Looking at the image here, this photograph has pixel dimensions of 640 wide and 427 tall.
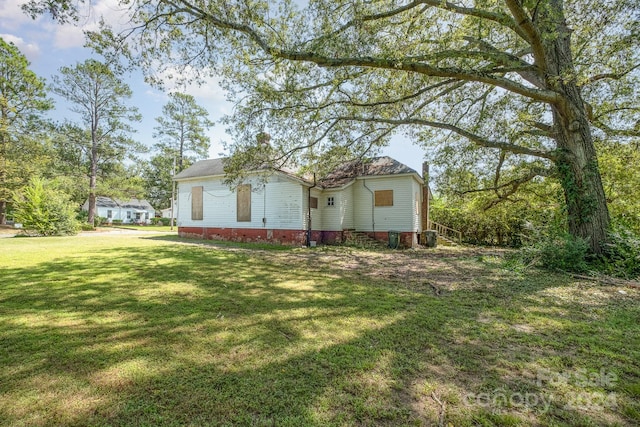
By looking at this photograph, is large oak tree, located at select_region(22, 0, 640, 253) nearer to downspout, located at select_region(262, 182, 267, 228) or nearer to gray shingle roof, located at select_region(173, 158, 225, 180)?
downspout, located at select_region(262, 182, 267, 228)

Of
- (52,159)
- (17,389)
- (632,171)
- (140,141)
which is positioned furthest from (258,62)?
(52,159)

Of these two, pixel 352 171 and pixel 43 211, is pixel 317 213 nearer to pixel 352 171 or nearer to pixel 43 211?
pixel 352 171

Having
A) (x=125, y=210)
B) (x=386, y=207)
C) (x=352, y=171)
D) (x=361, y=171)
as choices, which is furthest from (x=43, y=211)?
(x=125, y=210)

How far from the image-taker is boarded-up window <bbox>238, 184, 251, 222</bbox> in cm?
1434

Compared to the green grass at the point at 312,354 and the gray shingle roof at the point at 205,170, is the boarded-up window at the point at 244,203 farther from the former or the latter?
the green grass at the point at 312,354

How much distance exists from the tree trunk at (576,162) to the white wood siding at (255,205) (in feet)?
31.7

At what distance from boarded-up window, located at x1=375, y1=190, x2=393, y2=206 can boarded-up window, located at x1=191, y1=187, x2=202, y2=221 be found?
10174 mm

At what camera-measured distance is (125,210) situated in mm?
42969

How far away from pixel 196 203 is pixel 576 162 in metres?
→ 16.8

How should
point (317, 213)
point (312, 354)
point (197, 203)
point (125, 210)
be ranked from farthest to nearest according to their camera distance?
point (125, 210) < point (197, 203) < point (317, 213) < point (312, 354)

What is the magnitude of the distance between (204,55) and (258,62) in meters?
1.43

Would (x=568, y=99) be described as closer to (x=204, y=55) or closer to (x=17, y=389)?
(x=204, y=55)

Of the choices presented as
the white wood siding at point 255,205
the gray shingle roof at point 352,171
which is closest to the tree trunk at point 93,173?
the gray shingle roof at point 352,171

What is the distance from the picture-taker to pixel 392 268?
26.1ft
